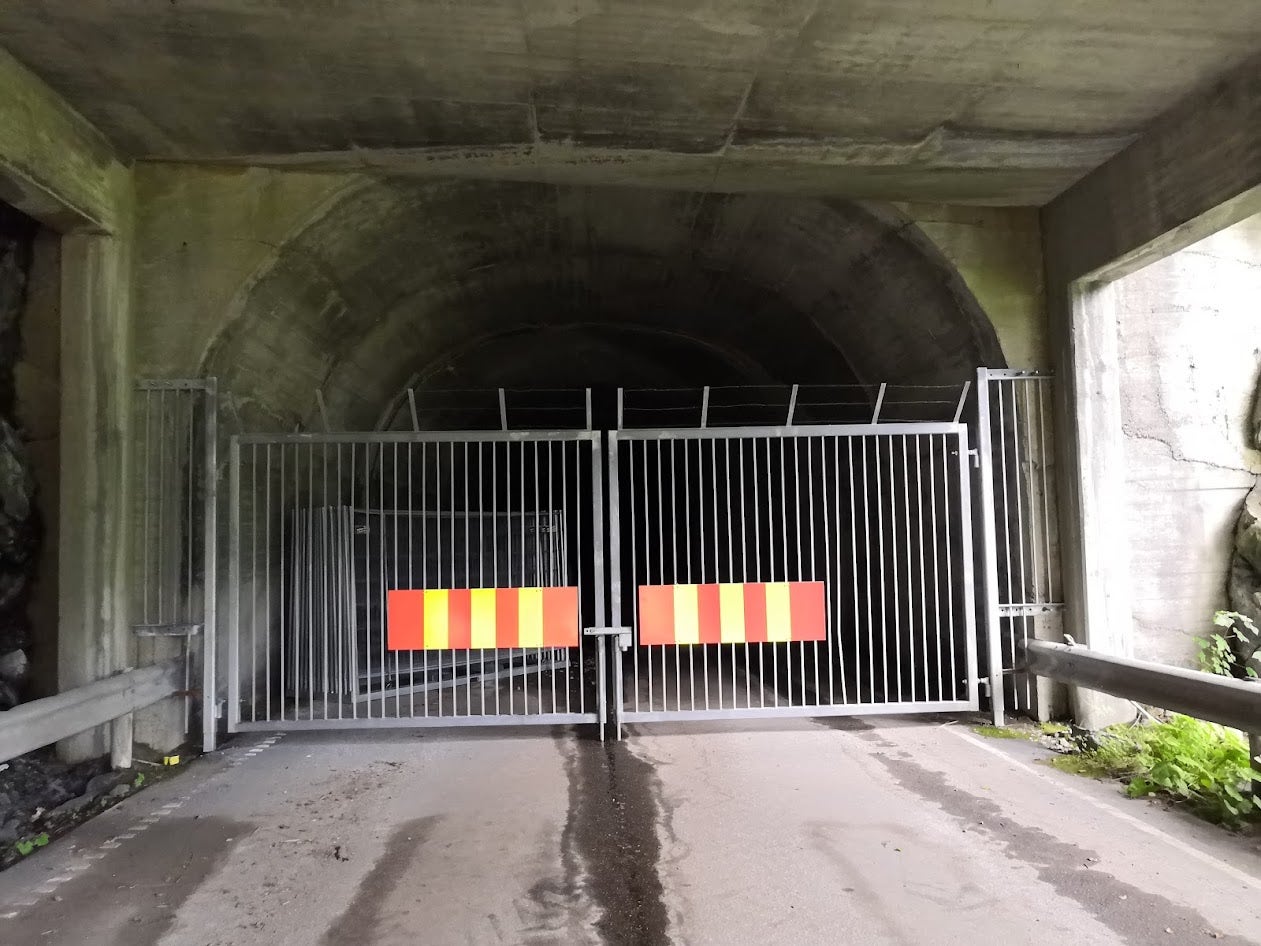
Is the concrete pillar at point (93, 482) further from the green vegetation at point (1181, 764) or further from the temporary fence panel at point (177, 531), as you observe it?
the green vegetation at point (1181, 764)

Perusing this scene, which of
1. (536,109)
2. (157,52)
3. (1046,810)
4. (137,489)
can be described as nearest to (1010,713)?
(1046,810)

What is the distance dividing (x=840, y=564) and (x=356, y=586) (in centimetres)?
483

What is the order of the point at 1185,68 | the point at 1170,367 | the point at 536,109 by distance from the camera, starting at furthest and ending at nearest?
the point at 1170,367
the point at 536,109
the point at 1185,68

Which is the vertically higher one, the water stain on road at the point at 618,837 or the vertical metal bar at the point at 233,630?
the vertical metal bar at the point at 233,630

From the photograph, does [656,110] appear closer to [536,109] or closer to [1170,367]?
[536,109]

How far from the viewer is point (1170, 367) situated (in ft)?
18.0

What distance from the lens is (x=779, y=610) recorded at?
17.0ft

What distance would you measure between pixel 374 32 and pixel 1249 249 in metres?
6.65

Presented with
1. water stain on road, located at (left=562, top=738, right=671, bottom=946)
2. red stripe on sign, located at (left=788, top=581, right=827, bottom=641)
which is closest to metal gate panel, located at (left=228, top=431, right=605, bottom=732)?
water stain on road, located at (left=562, top=738, right=671, bottom=946)

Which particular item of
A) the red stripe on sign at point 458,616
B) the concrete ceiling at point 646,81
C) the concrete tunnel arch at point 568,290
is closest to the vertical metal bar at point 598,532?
the red stripe on sign at point 458,616

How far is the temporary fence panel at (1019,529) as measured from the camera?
17.6 ft

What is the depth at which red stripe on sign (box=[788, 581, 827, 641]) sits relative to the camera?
518 centimetres

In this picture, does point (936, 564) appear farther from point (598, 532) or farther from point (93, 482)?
point (93, 482)

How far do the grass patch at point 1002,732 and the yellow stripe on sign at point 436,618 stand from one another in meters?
4.06
